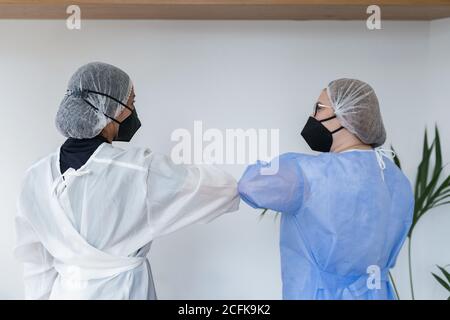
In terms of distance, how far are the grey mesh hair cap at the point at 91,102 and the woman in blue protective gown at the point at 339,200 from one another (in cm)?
42

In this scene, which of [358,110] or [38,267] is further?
[38,267]

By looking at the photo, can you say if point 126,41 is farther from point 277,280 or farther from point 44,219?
point 277,280

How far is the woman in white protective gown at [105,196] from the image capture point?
61.9 inches

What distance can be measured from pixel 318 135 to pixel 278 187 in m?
0.25

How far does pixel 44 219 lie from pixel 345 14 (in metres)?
1.34

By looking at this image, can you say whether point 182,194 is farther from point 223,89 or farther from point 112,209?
point 223,89

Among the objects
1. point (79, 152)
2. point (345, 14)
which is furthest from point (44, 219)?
point (345, 14)

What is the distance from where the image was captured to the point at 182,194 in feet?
5.24

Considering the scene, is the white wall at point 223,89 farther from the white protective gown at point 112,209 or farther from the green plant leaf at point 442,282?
the white protective gown at point 112,209

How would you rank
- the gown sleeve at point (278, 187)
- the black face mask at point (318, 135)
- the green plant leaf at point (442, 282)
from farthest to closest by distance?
the green plant leaf at point (442, 282), the black face mask at point (318, 135), the gown sleeve at point (278, 187)

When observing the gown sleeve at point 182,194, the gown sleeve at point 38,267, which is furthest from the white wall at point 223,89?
the gown sleeve at point 182,194

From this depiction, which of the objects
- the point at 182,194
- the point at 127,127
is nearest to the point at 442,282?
the point at 182,194

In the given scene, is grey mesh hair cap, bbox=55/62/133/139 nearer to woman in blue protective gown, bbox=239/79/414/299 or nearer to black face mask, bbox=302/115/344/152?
woman in blue protective gown, bbox=239/79/414/299

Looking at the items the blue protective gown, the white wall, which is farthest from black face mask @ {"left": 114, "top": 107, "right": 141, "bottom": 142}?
the white wall
